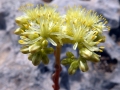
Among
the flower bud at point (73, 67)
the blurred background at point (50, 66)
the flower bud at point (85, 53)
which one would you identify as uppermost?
the flower bud at point (85, 53)

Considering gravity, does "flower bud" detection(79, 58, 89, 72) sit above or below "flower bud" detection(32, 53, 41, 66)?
below

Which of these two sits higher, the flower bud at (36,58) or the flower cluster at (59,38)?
the flower cluster at (59,38)

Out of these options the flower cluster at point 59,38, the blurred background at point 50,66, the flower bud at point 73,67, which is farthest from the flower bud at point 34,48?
the blurred background at point 50,66

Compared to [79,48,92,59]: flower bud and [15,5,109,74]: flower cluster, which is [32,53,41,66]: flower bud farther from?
[79,48,92,59]: flower bud

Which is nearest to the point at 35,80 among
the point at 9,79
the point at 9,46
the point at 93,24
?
the point at 9,79

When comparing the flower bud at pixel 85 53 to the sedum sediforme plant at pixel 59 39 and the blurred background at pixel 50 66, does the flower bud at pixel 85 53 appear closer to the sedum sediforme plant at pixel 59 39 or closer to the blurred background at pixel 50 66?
the sedum sediforme plant at pixel 59 39

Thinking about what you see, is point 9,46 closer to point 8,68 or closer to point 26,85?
point 8,68

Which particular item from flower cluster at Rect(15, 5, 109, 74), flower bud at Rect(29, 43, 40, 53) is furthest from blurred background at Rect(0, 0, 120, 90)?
flower bud at Rect(29, 43, 40, 53)

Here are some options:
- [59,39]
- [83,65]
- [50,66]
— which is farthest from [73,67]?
[50,66]
